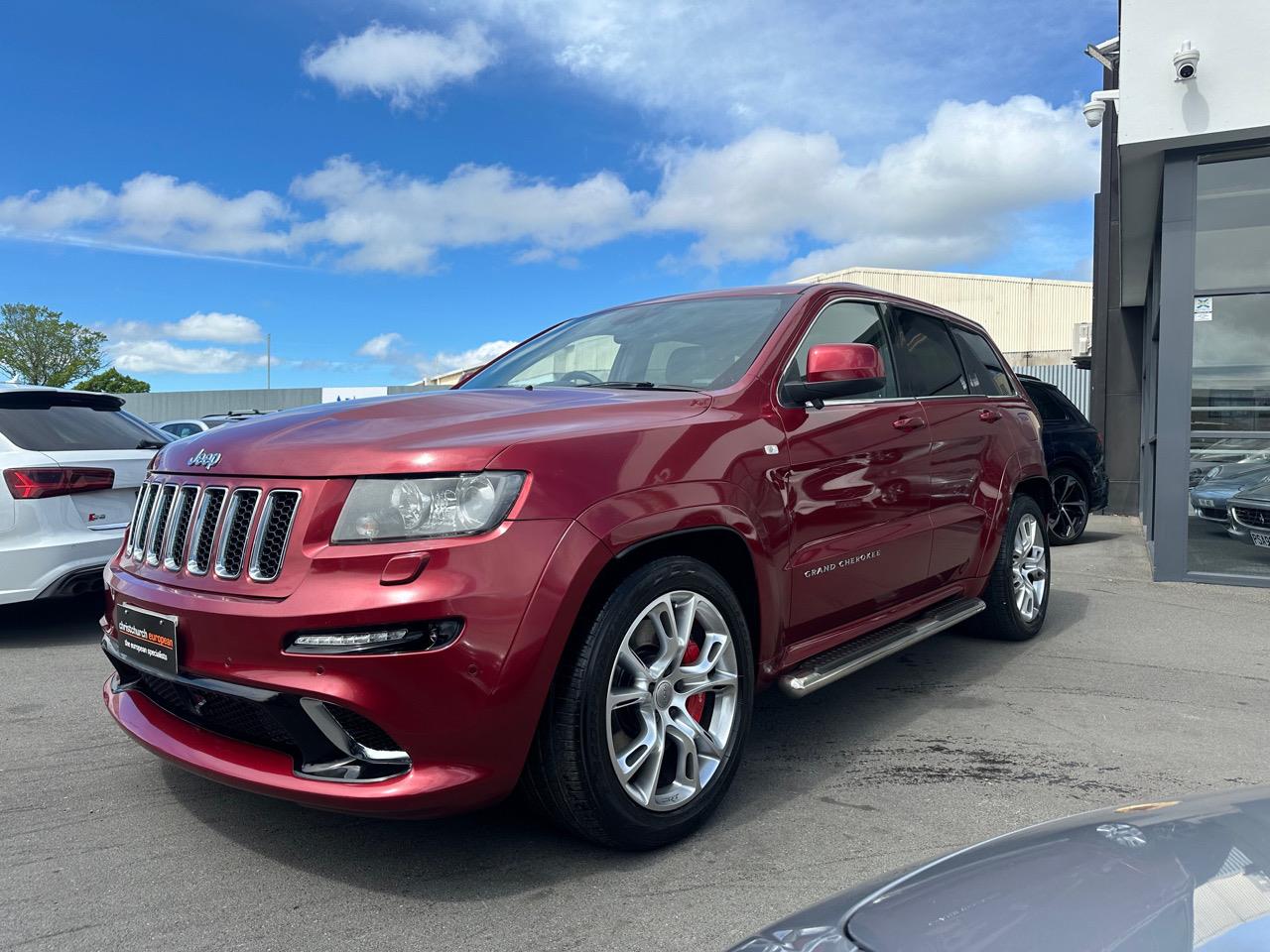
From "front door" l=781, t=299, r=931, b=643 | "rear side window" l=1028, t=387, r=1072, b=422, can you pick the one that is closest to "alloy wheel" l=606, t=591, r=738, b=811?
"front door" l=781, t=299, r=931, b=643

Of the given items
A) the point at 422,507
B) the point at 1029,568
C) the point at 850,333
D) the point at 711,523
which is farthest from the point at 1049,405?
the point at 422,507

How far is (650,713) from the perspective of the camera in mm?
2809

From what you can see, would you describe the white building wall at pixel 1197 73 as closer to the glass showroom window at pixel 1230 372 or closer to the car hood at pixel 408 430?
the glass showroom window at pixel 1230 372

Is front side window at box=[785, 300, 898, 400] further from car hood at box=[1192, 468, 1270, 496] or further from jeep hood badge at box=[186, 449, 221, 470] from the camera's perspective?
car hood at box=[1192, 468, 1270, 496]

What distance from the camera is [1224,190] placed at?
7582 mm

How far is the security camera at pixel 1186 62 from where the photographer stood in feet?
23.3

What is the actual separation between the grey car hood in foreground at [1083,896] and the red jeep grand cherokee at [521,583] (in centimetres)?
122

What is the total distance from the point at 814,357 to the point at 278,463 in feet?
5.94

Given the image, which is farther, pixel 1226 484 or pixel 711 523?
pixel 1226 484

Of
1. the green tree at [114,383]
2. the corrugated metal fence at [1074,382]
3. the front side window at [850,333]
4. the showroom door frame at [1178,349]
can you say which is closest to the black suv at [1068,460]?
the showroom door frame at [1178,349]

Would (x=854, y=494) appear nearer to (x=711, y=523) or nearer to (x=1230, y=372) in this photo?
(x=711, y=523)

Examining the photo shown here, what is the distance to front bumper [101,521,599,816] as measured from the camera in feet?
7.83

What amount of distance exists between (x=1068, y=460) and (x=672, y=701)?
319 inches

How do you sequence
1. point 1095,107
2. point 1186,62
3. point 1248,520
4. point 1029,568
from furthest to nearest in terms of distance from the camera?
point 1095,107 < point 1248,520 < point 1186,62 < point 1029,568
